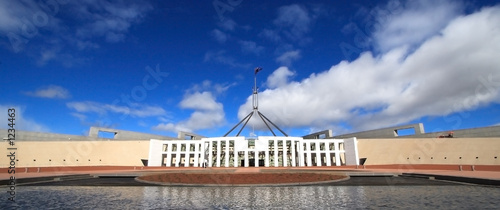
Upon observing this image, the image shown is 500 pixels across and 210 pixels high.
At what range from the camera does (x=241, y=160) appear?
53.4 m

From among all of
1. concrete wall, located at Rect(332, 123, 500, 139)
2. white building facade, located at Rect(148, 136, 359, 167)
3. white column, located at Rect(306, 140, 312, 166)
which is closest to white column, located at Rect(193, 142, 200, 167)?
white building facade, located at Rect(148, 136, 359, 167)

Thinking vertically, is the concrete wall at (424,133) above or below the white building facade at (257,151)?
above

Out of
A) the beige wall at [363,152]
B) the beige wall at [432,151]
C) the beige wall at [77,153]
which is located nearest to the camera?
the beige wall at [432,151]

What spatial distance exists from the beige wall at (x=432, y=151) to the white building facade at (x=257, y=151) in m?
3.22

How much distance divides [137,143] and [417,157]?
49.4 metres

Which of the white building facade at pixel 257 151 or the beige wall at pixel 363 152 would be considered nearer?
the beige wall at pixel 363 152

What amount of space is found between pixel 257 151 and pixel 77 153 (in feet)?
106

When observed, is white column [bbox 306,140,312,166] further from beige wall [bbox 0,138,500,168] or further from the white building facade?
beige wall [bbox 0,138,500,168]

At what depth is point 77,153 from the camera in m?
45.7

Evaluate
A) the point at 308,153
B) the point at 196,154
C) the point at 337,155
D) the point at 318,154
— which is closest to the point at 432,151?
the point at 337,155

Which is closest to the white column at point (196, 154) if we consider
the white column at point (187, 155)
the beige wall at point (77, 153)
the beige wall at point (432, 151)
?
the white column at point (187, 155)

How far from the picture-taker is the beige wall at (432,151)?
37.7 meters

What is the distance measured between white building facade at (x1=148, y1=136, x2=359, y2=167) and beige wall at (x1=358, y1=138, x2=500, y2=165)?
322 centimetres

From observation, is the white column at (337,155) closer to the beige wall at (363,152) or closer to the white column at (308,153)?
the beige wall at (363,152)
